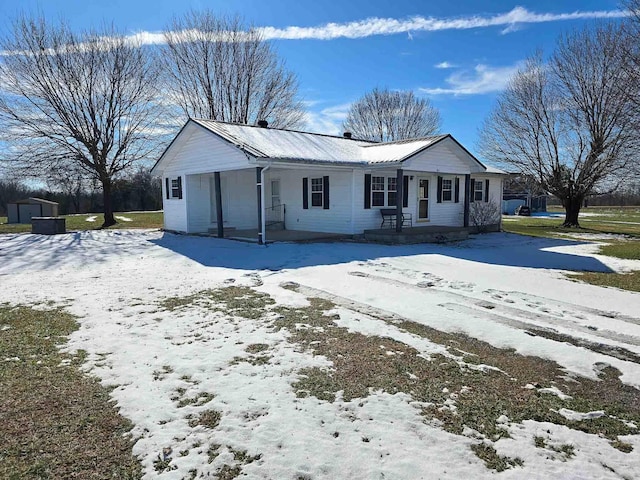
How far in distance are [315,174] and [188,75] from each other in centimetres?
1789

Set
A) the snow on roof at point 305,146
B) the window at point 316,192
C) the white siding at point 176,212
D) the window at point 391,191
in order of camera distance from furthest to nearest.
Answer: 1. the white siding at point 176,212
2. the window at point 316,192
3. the window at point 391,191
4. the snow on roof at point 305,146

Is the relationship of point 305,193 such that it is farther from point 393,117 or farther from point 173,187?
point 393,117

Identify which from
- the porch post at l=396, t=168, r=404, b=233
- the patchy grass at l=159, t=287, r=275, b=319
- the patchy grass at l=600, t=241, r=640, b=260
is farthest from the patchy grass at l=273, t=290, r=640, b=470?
the porch post at l=396, t=168, r=404, b=233

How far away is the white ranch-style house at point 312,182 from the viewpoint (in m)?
14.0

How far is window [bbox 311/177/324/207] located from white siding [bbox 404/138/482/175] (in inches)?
130

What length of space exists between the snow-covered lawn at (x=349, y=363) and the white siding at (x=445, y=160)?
687 cm

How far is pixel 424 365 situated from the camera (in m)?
3.97

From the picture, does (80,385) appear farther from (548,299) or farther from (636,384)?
(548,299)

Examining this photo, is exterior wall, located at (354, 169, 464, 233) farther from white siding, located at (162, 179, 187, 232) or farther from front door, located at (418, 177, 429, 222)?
white siding, located at (162, 179, 187, 232)

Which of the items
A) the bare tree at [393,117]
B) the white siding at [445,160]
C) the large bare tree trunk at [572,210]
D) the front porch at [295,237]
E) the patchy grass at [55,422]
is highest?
the bare tree at [393,117]

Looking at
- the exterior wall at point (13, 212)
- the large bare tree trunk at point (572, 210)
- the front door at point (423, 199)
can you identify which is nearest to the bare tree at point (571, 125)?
the large bare tree trunk at point (572, 210)

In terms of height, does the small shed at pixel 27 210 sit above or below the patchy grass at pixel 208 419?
above

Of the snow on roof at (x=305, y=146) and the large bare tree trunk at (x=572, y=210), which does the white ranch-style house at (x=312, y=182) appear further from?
the large bare tree trunk at (x=572, y=210)

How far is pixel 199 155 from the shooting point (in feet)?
Answer: 50.7
